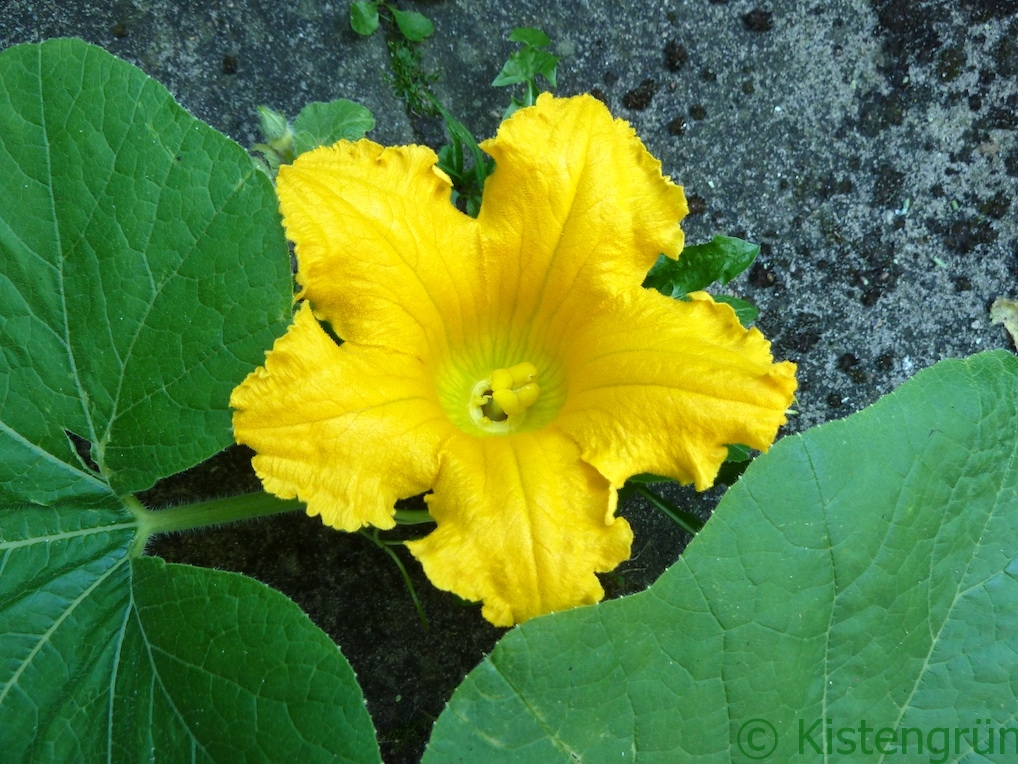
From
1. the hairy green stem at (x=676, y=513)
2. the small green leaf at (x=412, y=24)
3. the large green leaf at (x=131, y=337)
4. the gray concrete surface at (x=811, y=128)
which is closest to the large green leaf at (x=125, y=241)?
the large green leaf at (x=131, y=337)

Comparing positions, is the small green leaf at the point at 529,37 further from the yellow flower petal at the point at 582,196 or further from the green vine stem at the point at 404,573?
the green vine stem at the point at 404,573

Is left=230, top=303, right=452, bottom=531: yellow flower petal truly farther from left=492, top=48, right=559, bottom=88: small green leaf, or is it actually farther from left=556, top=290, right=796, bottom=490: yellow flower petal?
left=492, top=48, right=559, bottom=88: small green leaf

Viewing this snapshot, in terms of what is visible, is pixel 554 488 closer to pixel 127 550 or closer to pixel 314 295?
pixel 314 295

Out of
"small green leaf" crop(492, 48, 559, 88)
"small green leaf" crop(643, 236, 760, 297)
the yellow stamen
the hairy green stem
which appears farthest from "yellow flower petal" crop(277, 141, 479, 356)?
the hairy green stem

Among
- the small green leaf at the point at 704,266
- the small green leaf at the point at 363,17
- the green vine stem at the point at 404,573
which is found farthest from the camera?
the small green leaf at the point at 363,17

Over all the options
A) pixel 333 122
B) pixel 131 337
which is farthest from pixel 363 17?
pixel 131 337

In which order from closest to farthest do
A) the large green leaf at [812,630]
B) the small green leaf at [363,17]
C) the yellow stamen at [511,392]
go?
1. the large green leaf at [812,630]
2. the yellow stamen at [511,392]
3. the small green leaf at [363,17]

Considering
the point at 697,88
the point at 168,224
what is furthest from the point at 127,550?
the point at 697,88
